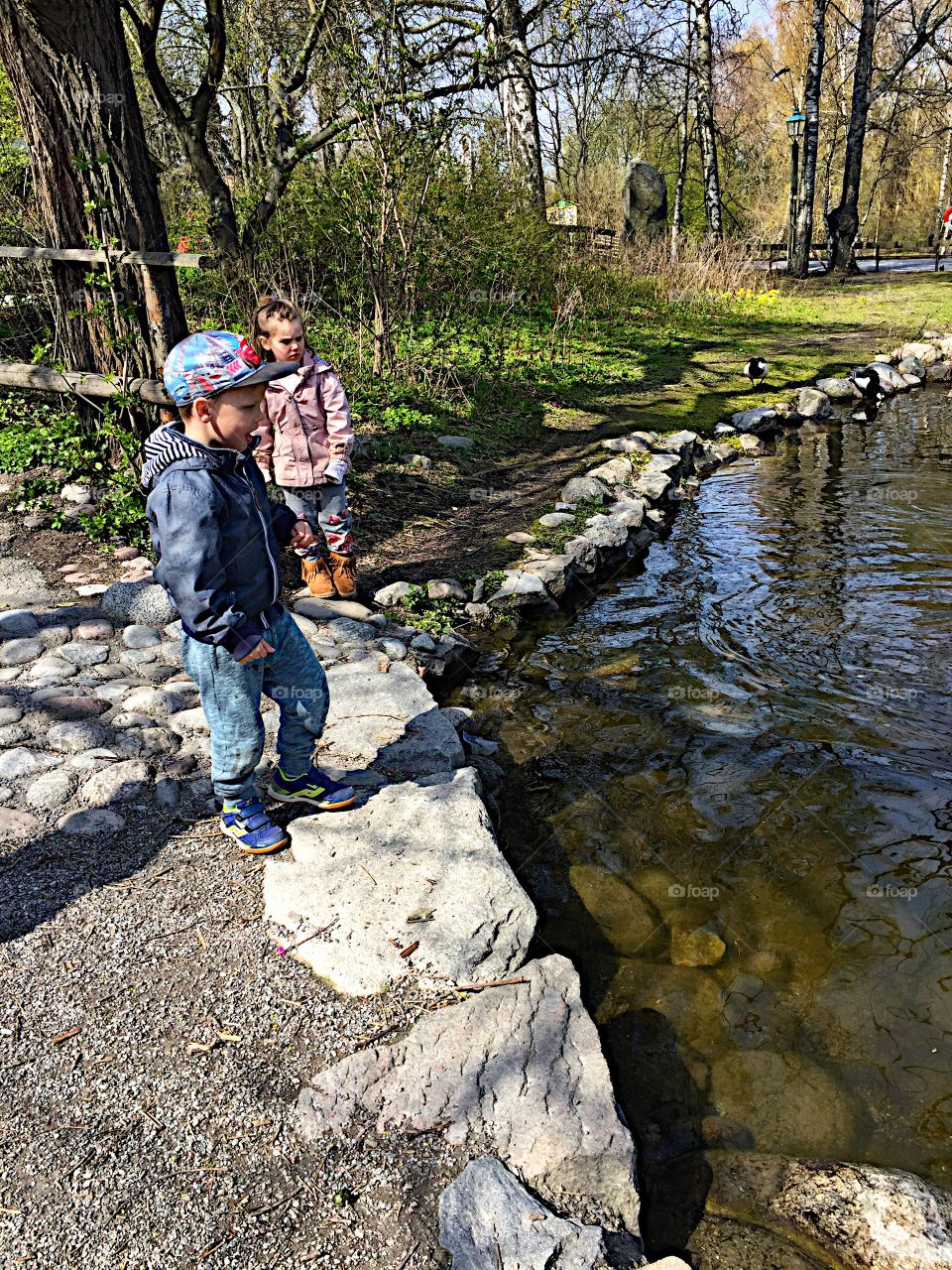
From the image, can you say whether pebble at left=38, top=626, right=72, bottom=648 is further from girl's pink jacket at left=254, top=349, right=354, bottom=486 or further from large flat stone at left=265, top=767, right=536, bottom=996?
large flat stone at left=265, top=767, right=536, bottom=996

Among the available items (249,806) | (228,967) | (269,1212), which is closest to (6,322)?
(249,806)

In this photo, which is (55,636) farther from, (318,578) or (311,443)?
(311,443)

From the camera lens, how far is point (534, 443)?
26.3 feet

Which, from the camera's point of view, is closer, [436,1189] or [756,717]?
[436,1189]

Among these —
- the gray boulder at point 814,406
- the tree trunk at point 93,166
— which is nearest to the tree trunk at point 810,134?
the gray boulder at point 814,406

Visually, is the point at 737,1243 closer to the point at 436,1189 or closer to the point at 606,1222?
the point at 606,1222

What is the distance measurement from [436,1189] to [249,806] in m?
1.34

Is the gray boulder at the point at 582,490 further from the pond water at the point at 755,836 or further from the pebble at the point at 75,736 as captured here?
the pebble at the point at 75,736

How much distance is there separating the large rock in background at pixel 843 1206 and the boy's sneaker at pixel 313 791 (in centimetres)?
153

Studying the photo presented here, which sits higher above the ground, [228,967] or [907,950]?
[228,967]

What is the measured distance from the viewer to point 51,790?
3.16 metres

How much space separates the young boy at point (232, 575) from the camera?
7.91 ft

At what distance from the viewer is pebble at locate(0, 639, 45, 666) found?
3.97 m

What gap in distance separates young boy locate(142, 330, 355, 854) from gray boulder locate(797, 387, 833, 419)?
8673 millimetres
